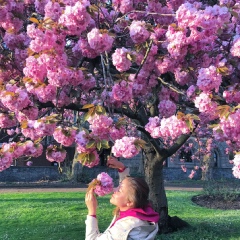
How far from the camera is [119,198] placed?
2.88m

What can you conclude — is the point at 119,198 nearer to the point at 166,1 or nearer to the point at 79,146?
the point at 79,146

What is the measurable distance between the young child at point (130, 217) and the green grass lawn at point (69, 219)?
526cm

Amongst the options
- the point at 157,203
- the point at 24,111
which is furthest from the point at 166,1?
the point at 157,203

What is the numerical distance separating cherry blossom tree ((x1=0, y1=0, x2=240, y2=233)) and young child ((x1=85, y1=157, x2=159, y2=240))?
0.62 metres

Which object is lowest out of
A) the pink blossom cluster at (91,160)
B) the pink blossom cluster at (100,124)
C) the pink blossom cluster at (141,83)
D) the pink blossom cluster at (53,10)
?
the pink blossom cluster at (91,160)

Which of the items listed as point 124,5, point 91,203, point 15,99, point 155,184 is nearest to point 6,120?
point 15,99

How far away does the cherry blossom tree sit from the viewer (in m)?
3.69

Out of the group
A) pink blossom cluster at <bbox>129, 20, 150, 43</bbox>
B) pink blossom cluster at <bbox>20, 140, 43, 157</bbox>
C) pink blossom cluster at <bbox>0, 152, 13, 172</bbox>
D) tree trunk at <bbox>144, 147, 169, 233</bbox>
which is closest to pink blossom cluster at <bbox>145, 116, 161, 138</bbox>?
pink blossom cluster at <bbox>129, 20, 150, 43</bbox>

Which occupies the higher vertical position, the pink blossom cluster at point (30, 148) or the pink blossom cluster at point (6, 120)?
the pink blossom cluster at point (6, 120)

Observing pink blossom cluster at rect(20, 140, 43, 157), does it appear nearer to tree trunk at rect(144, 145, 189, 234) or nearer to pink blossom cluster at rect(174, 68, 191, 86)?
pink blossom cluster at rect(174, 68, 191, 86)

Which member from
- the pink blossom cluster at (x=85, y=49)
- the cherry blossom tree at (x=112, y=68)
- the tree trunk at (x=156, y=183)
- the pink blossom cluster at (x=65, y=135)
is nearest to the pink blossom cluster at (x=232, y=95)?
the cherry blossom tree at (x=112, y=68)

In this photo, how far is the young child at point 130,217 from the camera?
2734 millimetres

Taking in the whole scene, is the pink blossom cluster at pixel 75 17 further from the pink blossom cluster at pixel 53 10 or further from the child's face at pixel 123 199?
the child's face at pixel 123 199

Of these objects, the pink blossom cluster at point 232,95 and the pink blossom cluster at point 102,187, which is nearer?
the pink blossom cluster at point 102,187
